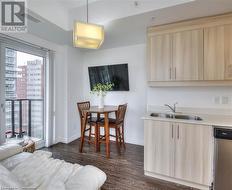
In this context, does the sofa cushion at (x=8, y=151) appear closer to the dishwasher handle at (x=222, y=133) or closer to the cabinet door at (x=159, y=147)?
the cabinet door at (x=159, y=147)

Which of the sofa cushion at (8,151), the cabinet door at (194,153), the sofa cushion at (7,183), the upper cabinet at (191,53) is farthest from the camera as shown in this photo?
the upper cabinet at (191,53)

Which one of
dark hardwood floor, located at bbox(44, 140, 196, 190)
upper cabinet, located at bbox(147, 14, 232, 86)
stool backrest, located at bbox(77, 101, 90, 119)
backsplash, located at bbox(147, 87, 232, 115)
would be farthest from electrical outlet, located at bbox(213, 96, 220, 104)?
stool backrest, located at bbox(77, 101, 90, 119)

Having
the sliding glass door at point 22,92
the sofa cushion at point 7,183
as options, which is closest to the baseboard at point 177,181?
the sofa cushion at point 7,183

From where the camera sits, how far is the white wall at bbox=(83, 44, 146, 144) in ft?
12.2

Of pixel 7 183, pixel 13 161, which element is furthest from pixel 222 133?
pixel 13 161

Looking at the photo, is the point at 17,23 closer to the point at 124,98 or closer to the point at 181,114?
the point at 124,98

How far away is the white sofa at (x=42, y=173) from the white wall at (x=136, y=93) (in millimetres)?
2029

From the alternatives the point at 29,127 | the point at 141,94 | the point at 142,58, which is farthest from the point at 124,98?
the point at 29,127

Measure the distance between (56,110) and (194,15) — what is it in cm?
326

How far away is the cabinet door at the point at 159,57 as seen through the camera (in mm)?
2562

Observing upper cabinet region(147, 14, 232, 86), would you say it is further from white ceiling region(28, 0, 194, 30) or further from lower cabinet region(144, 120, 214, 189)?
lower cabinet region(144, 120, 214, 189)

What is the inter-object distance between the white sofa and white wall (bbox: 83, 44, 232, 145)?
203 cm

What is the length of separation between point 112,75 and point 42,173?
2885 millimetres

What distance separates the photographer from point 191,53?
242 centimetres
